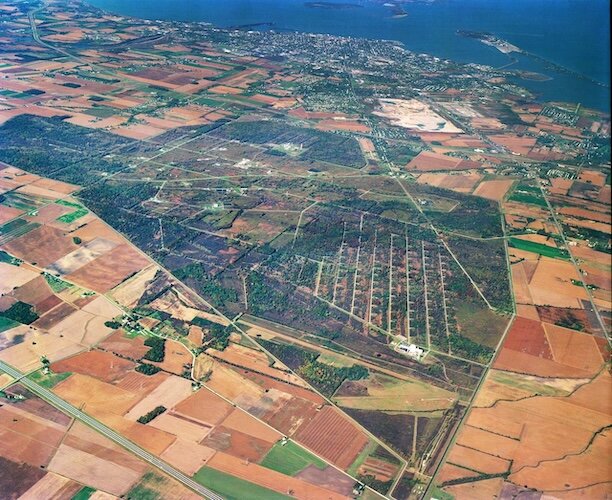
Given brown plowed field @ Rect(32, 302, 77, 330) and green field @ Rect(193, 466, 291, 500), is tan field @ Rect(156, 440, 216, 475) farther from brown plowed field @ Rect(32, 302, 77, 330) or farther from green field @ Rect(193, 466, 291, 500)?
brown plowed field @ Rect(32, 302, 77, 330)

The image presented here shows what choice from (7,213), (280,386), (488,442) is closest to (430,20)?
(7,213)

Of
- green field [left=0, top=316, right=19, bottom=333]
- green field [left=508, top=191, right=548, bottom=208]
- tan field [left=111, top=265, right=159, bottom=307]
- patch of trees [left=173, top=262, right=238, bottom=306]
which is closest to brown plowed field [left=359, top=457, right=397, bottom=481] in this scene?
patch of trees [left=173, top=262, right=238, bottom=306]

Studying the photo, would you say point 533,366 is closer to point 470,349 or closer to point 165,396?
point 470,349

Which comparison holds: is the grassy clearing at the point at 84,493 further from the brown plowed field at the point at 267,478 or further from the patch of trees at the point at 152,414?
the brown plowed field at the point at 267,478

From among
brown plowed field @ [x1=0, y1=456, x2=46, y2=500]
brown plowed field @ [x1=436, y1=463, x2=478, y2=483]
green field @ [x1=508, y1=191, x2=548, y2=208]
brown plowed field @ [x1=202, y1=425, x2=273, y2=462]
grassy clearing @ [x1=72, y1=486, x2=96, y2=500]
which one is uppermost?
Result: brown plowed field @ [x1=0, y1=456, x2=46, y2=500]

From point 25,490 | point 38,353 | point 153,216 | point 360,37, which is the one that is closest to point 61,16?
point 360,37
